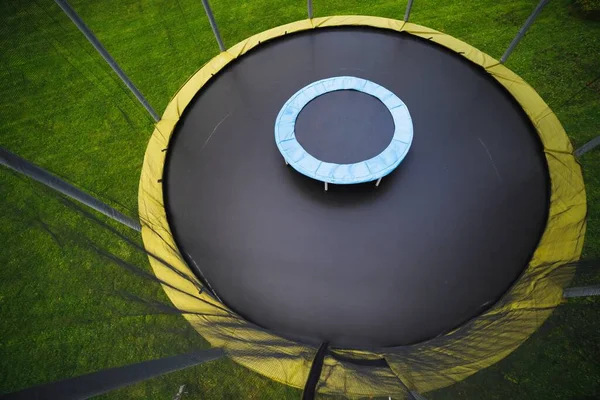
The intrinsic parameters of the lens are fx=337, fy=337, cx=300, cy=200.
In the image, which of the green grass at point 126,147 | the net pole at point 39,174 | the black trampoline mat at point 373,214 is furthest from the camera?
the black trampoline mat at point 373,214

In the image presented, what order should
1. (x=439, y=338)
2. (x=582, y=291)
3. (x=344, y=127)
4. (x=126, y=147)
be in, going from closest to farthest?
(x=582, y=291), (x=439, y=338), (x=344, y=127), (x=126, y=147)

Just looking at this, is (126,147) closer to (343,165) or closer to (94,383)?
(343,165)

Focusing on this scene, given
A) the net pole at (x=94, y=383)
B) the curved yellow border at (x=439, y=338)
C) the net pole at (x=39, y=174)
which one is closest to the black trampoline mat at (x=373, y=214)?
the curved yellow border at (x=439, y=338)

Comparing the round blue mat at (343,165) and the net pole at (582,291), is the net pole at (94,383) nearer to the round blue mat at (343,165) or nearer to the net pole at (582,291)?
the round blue mat at (343,165)

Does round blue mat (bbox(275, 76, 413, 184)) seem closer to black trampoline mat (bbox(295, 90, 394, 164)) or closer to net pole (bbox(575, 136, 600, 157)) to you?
black trampoline mat (bbox(295, 90, 394, 164))

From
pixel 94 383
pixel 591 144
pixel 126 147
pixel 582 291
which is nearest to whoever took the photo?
pixel 94 383

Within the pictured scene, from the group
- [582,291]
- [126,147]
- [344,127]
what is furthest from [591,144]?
[126,147]

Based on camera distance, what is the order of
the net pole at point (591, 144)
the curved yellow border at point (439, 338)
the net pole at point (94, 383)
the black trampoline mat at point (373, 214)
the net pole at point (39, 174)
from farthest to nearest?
the net pole at point (591, 144) → the black trampoline mat at point (373, 214) → the curved yellow border at point (439, 338) → the net pole at point (39, 174) → the net pole at point (94, 383)
